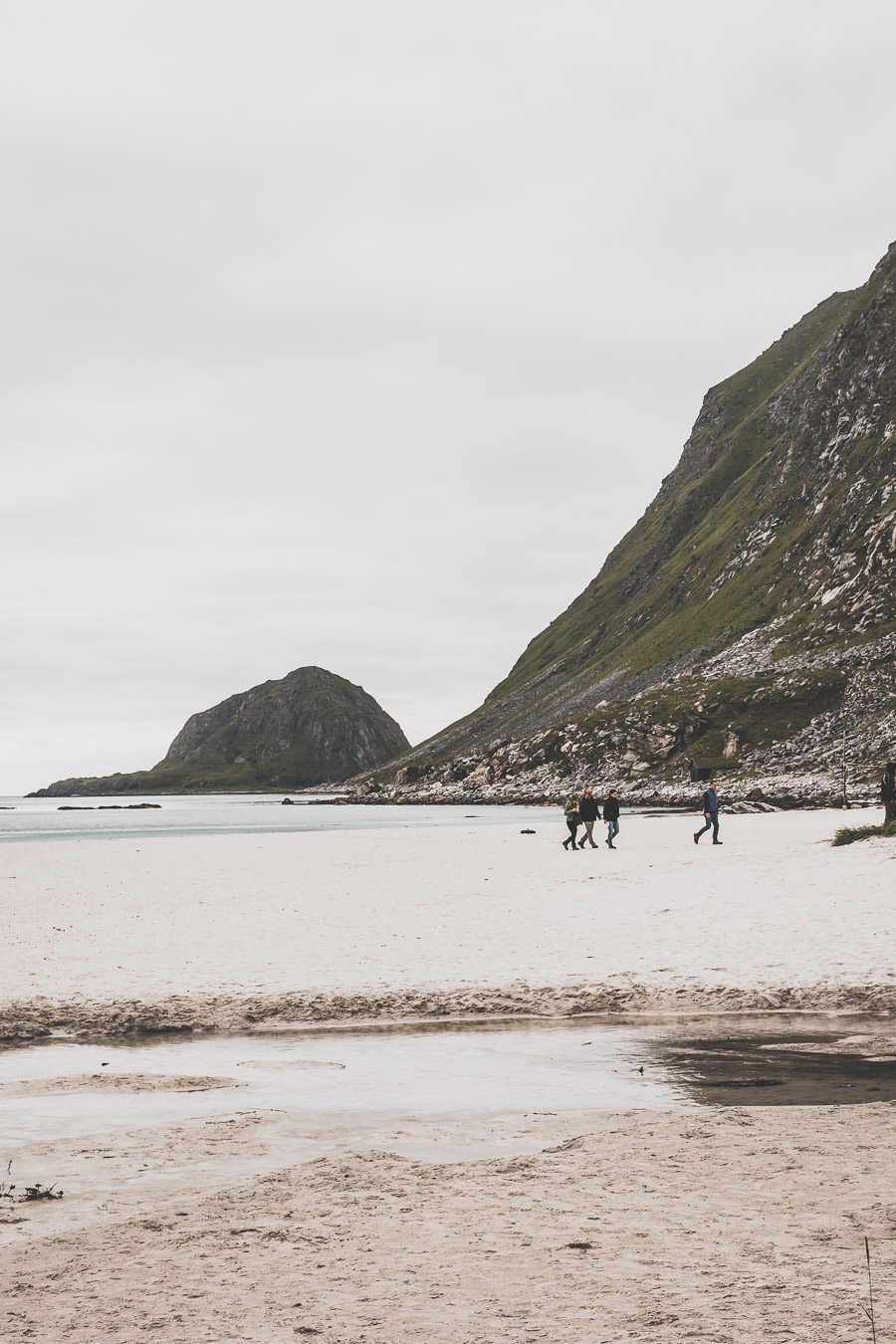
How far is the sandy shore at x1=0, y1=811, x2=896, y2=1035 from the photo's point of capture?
16406 millimetres

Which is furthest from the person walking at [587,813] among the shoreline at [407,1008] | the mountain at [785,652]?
the mountain at [785,652]

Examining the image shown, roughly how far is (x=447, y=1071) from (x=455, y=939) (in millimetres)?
9346

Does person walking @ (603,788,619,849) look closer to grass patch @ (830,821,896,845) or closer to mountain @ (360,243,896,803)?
grass patch @ (830,821,896,845)

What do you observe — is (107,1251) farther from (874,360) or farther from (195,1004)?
(874,360)

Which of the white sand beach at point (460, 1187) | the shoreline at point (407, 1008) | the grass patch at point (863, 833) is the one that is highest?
the grass patch at point (863, 833)

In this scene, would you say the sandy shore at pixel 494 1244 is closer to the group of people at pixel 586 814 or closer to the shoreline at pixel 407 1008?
the shoreline at pixel 407 1008

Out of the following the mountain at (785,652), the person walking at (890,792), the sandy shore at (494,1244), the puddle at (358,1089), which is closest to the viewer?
the sandy shore at (494,1244)

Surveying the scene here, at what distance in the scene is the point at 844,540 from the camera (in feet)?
469

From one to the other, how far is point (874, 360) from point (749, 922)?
16652 cm

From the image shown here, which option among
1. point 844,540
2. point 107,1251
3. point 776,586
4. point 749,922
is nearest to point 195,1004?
point 107,1251

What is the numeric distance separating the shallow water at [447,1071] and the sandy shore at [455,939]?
128 centimetres

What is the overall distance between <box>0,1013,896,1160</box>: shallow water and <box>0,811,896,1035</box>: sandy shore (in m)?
1.28

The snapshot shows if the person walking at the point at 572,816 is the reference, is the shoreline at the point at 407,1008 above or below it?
below

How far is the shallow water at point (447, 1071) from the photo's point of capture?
10.8m
